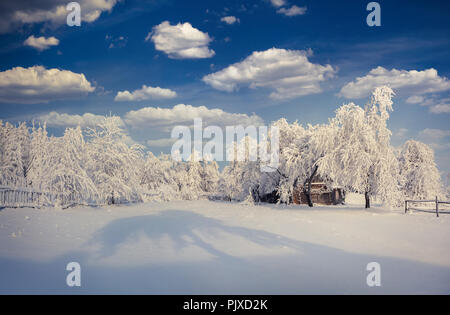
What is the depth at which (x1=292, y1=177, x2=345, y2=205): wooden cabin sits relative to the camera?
33.6 meters

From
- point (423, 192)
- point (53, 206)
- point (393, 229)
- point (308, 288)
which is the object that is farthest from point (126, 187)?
point (423, 192)

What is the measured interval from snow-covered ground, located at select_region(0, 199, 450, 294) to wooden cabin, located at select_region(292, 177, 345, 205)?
17849 millimetres

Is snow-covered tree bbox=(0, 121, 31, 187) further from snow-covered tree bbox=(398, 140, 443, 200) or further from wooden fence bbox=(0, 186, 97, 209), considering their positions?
snow-covered tree bbox=(398, 140, 443, 200)

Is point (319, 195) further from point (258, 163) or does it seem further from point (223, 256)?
point (223, 256)

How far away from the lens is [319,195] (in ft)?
116

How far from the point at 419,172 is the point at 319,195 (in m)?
11.8

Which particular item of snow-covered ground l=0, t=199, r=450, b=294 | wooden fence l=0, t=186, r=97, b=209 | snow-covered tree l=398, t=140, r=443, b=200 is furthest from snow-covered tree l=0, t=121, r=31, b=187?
snow-covered tree l=398, t=140, r=443, b=200

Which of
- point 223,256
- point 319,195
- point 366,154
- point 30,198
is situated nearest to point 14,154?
point 30,198

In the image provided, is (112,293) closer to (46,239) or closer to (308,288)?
(308,288)

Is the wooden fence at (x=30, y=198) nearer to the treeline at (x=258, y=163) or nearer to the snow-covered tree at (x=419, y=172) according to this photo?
the treeline at (x=258, y=163)

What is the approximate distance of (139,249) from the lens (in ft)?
33.7

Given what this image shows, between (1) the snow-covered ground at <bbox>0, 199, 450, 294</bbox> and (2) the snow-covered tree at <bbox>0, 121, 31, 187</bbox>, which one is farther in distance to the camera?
(2) the snow-covered tree at <bbox>0, 121, 31, 187</bbox>

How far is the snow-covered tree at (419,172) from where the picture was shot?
35.3m

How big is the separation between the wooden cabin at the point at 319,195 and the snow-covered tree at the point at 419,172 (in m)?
7.37
